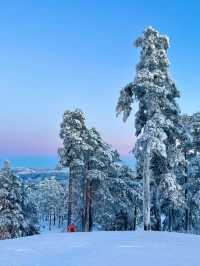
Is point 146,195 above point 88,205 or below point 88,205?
above

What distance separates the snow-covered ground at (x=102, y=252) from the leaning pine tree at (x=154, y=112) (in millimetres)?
8290

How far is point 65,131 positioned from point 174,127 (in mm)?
11129

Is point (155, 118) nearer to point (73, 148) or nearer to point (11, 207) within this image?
point (73, 148)

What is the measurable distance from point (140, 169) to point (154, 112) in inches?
180

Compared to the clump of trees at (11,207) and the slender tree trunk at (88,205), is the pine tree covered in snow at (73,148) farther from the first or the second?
the clump of trees at (11,207)

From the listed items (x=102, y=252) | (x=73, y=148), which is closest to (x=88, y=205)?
(x=73, y=148)

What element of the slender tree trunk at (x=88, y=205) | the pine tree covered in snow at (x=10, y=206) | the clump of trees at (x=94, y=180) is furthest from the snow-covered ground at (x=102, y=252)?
the pine tree covered in snow at (x=10, y=206)

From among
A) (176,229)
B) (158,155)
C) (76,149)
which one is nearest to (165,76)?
(158,155)

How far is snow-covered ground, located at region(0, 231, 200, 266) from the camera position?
11.8m

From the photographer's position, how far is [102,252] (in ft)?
43.8

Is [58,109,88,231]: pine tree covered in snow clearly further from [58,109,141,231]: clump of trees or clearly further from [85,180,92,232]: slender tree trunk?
[85,180,92,232]: slender tree trunk

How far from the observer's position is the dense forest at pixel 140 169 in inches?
1001

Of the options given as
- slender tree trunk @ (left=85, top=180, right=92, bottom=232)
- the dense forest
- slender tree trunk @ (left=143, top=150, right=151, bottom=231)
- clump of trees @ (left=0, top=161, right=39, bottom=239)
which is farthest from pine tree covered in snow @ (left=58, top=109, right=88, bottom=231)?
slender tree trunk @ (left=143, top=150, right=151, bottom=231)

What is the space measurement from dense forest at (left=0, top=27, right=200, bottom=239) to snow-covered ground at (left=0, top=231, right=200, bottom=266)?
8.87 m
